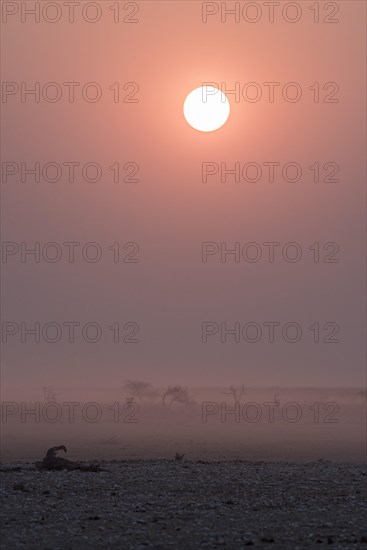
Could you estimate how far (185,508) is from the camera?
2544 centimetres

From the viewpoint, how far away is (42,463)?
35.0m

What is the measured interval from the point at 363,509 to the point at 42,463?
13977mm

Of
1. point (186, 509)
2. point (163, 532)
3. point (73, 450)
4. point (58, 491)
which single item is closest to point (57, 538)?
point (163, 532)

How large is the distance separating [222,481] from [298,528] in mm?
7770

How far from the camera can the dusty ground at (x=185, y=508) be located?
21.4 meters

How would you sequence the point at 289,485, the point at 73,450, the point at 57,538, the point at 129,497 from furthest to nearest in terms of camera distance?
1. the point at 73,450
2. the point at 289,485
3. the point at 129,497
4. the point at 57,538

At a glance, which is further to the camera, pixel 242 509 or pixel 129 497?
pixel 129 497

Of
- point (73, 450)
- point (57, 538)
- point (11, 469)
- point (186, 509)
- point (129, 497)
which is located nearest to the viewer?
point (57, 538)

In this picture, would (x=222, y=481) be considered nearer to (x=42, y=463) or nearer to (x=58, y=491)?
(x=58, y=491)

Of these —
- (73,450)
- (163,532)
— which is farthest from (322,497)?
(73,450)

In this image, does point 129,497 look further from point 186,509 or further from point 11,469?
point 11,469

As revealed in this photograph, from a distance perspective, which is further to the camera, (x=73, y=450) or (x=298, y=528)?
(x=73, y=450)

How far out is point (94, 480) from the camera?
30484 mm

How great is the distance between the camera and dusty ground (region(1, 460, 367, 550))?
21406 millimetres
